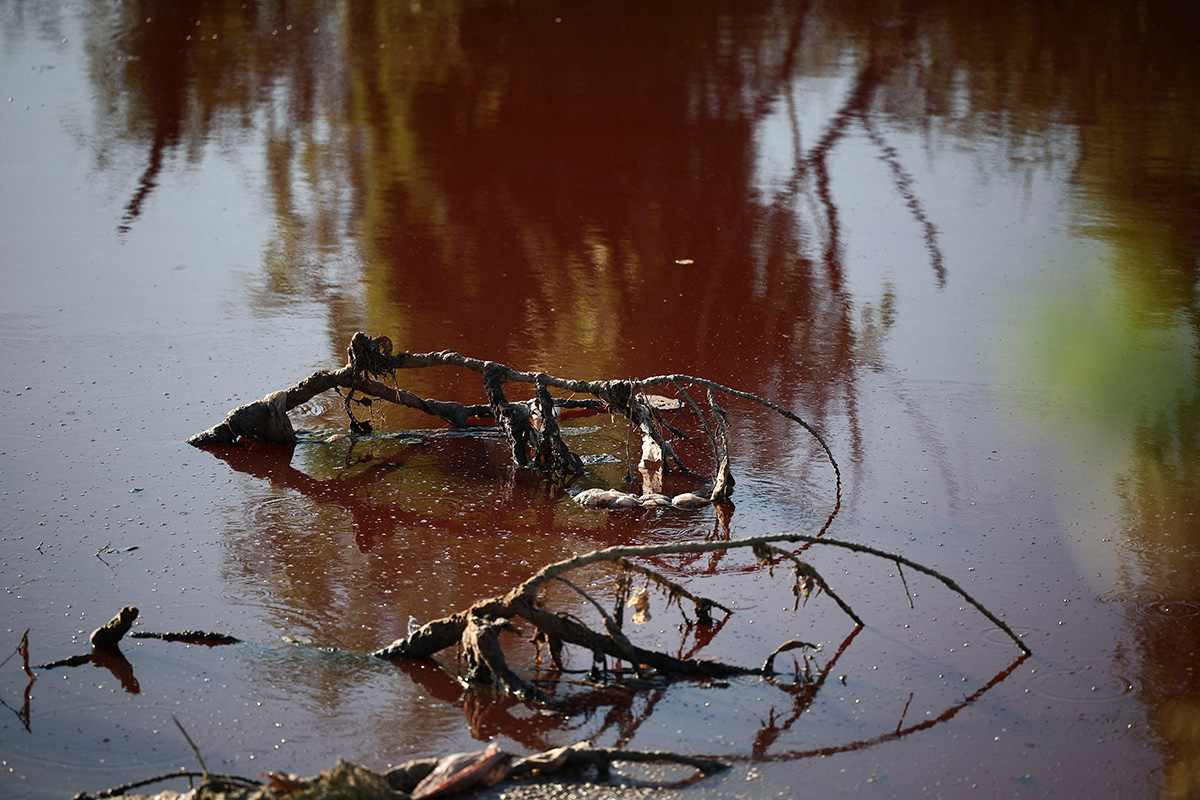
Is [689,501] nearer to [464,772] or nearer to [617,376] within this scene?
[617,376]

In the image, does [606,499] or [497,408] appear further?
[497,408]

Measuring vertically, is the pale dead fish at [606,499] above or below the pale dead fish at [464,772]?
below

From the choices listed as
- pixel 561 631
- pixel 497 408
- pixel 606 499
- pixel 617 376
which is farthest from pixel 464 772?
pixel 617 376

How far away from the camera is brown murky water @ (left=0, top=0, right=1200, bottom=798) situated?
3.92 meters

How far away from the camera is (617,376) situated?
22.7 ft

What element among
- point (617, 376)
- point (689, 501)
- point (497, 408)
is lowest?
point (689, 501)

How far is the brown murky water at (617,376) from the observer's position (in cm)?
392

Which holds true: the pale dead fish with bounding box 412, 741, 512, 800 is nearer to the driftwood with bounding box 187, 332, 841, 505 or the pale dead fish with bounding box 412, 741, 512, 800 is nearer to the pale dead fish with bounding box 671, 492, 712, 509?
the pale dead fish with bounding box 671, 492, 712, 509

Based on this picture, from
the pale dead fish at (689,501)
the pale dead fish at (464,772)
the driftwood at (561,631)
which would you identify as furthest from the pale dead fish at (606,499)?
the pale dead fish at (464,772)

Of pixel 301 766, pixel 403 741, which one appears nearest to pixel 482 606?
pixel 403 741

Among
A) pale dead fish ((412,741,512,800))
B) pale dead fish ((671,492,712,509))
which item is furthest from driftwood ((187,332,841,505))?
pale dead fish ((412,741,512,800))

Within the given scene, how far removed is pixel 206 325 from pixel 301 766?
472cm

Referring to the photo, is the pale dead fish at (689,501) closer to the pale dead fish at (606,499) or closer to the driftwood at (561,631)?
the pale dead fish at (606,499)

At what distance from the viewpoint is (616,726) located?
12.6ft
